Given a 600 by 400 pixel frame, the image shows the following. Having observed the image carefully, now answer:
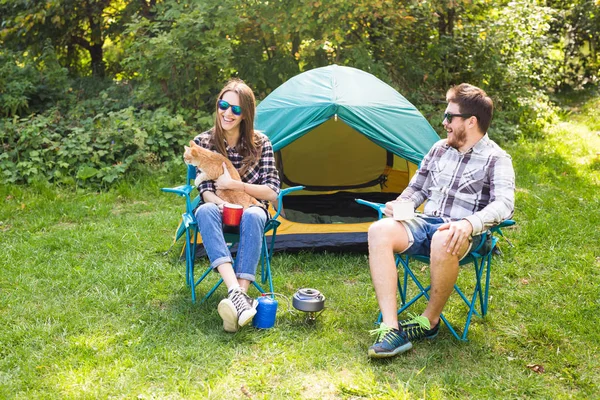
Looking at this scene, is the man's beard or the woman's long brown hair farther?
the woman's long brown hair

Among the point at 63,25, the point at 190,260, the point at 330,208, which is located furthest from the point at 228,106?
the point at 63,25

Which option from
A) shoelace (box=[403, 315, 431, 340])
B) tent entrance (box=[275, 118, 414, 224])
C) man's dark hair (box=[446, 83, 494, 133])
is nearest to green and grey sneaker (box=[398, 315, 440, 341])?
shoelace (box=[403, 315, 431, 340])

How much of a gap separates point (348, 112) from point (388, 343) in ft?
5.22

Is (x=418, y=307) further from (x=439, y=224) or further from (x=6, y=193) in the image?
(x=6, y=193)

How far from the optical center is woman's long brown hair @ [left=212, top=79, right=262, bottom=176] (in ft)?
10.5

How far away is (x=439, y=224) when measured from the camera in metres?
2.86

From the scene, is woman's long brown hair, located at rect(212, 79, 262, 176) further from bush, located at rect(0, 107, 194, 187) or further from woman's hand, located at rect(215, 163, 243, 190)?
bush, located at rect(0, 107, 194, 187)

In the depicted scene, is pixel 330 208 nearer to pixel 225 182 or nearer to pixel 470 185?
pixel 225 182

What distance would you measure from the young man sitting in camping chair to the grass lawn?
134mm

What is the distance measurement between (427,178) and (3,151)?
408 cm

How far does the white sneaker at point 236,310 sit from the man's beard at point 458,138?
1.14 m

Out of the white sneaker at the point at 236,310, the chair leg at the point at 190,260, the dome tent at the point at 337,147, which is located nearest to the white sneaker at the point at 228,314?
the white sneaker at the point at 236,310

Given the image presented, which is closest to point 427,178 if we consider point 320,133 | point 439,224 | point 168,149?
point 439,224

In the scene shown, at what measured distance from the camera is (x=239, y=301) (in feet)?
9.08
